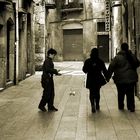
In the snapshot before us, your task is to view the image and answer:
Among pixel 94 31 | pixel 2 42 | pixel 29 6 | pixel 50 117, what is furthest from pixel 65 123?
pixel 94 31

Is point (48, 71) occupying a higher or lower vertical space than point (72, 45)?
lower

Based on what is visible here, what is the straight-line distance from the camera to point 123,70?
10.6 meters

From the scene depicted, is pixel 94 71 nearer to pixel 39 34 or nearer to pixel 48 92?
pixel 48 92

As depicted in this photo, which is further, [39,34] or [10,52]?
[39,34]

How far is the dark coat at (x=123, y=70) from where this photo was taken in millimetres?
10531

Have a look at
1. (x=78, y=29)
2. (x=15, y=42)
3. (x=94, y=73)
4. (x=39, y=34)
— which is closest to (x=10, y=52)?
(x=15, y=42)

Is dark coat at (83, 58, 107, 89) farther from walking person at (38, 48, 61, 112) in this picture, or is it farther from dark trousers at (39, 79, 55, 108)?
dark trousers at (39, 79, 55, 108)

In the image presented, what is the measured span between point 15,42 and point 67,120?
31.6 feet

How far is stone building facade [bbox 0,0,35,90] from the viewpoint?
16.4m

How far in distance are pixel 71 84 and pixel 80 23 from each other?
73.2ft

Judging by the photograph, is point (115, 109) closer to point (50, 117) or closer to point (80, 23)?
point (50, 117)

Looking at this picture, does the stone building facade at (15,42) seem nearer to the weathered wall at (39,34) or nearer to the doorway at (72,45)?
the weathered wall at (39,34)

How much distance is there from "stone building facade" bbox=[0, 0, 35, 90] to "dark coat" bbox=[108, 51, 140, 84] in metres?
6.30

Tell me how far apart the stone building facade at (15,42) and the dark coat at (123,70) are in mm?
6304
